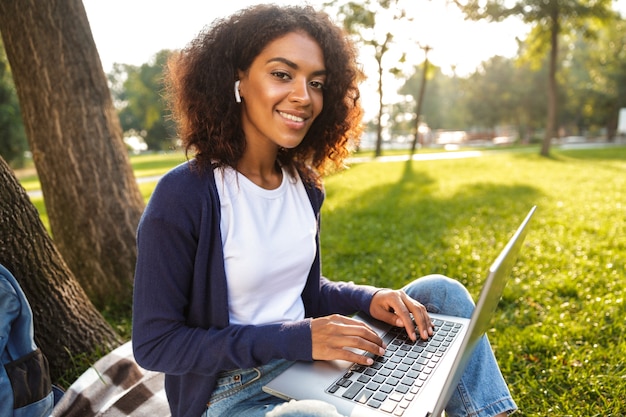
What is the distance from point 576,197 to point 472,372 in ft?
23.5

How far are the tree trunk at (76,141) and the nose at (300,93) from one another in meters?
2.09

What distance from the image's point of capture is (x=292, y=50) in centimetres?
171

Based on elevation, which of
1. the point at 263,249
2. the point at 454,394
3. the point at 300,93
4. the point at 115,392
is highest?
the point at 300,93

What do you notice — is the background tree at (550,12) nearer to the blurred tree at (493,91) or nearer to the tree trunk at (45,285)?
the tree trunk at (45,285)

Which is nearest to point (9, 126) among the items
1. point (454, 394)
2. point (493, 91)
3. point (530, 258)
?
point (530, 258)

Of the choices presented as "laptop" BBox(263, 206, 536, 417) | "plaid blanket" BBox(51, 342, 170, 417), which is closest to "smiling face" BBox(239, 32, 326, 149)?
"laptop" BBox(263, 206, 536, 417)

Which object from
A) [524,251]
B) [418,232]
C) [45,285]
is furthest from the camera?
[418,232]

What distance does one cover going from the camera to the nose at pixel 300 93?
5.61 feet

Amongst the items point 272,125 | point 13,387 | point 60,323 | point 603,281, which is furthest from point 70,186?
point 603,281

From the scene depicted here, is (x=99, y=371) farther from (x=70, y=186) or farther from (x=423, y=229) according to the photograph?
(x=423, y=229)

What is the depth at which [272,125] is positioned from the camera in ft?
5.74

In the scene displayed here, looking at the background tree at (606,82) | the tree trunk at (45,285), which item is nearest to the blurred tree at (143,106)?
the background tree at (606,82)

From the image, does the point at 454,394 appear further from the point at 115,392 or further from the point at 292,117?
the point at 115,392

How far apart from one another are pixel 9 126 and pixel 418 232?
22150 mm
